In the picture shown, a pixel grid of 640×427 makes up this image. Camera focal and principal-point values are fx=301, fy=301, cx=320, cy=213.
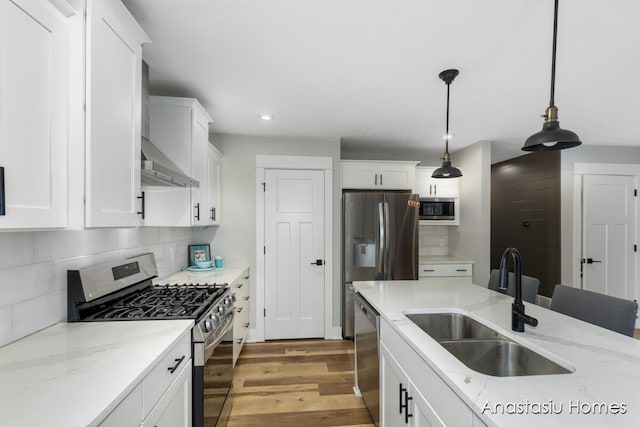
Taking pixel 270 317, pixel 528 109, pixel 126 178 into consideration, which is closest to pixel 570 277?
pixel 528 109

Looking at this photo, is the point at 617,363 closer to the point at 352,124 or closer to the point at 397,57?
the point at 397,57

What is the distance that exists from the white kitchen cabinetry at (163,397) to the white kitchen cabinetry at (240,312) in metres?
1.16

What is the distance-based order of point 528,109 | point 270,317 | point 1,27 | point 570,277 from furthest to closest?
1. point 570,277
2. point 270,317
3. point 528,109
4. point 1,27

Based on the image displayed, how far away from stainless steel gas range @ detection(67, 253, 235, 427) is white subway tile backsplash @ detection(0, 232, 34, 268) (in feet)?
0.79

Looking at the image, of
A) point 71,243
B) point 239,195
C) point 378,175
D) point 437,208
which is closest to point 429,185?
point 437,208

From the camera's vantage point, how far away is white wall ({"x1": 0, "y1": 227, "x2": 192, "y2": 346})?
3.86ft

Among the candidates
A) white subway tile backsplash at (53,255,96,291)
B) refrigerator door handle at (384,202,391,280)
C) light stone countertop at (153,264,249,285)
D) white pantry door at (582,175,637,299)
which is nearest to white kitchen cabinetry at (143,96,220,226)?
light stone countertop at (153,264,249,285)

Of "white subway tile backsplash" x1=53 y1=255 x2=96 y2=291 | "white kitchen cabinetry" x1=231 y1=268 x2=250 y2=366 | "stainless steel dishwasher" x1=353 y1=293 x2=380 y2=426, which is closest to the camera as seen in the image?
"white subway tile backsplash" x1=53 y1=255 x2=96 y2=291

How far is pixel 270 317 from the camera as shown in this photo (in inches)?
142

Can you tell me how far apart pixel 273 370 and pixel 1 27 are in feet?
9.50

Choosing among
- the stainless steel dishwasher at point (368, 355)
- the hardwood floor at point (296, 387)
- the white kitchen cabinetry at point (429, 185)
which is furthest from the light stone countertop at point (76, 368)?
the white kitchen cabinetry at point (429, 185)

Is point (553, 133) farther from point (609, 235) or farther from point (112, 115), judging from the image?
point (609, 235)

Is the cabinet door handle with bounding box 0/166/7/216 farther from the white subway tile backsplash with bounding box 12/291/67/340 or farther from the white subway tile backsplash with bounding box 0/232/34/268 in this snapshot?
the white subway tile backsplash with bounding box 12/291/67/340

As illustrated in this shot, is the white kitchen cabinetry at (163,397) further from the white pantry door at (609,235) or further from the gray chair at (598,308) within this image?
the white pantry door at (609,235)
